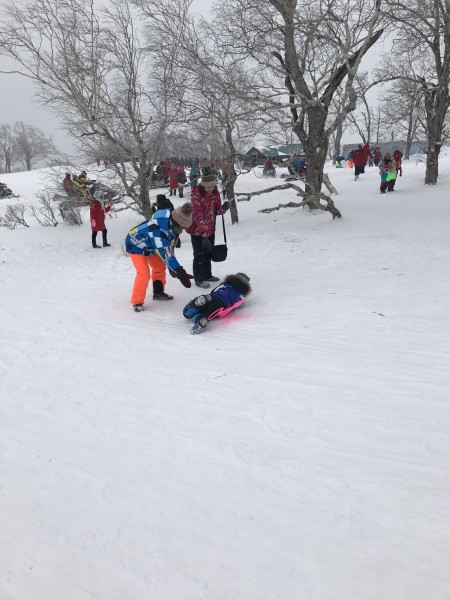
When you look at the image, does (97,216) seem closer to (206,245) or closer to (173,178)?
(206,245)

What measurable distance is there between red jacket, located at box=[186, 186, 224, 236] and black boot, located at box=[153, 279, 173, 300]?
0.91 m

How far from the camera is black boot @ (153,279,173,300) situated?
5.37 m

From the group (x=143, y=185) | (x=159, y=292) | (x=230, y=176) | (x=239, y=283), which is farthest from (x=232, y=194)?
(x=239, y=283)

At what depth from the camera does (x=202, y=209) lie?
563 cm

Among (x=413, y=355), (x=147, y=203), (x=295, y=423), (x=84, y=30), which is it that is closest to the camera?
(x=295, y=423)

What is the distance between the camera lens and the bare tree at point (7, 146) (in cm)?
6191

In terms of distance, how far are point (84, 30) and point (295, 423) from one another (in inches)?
461

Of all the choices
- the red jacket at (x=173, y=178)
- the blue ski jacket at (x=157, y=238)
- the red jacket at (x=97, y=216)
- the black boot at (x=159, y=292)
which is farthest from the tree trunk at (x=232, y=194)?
the blue ski jacket at (x=157, y=238)

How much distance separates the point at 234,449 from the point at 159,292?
11.0ft

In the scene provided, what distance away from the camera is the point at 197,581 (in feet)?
5.45

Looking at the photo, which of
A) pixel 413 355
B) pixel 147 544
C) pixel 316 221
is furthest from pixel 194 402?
pixel 316 221

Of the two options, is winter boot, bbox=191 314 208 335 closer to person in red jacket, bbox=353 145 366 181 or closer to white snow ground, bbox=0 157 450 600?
white snow ground, bbox=0 157 450 600

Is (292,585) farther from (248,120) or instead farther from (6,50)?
(6,50)

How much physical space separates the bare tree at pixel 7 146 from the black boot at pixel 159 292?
68.9 metres
